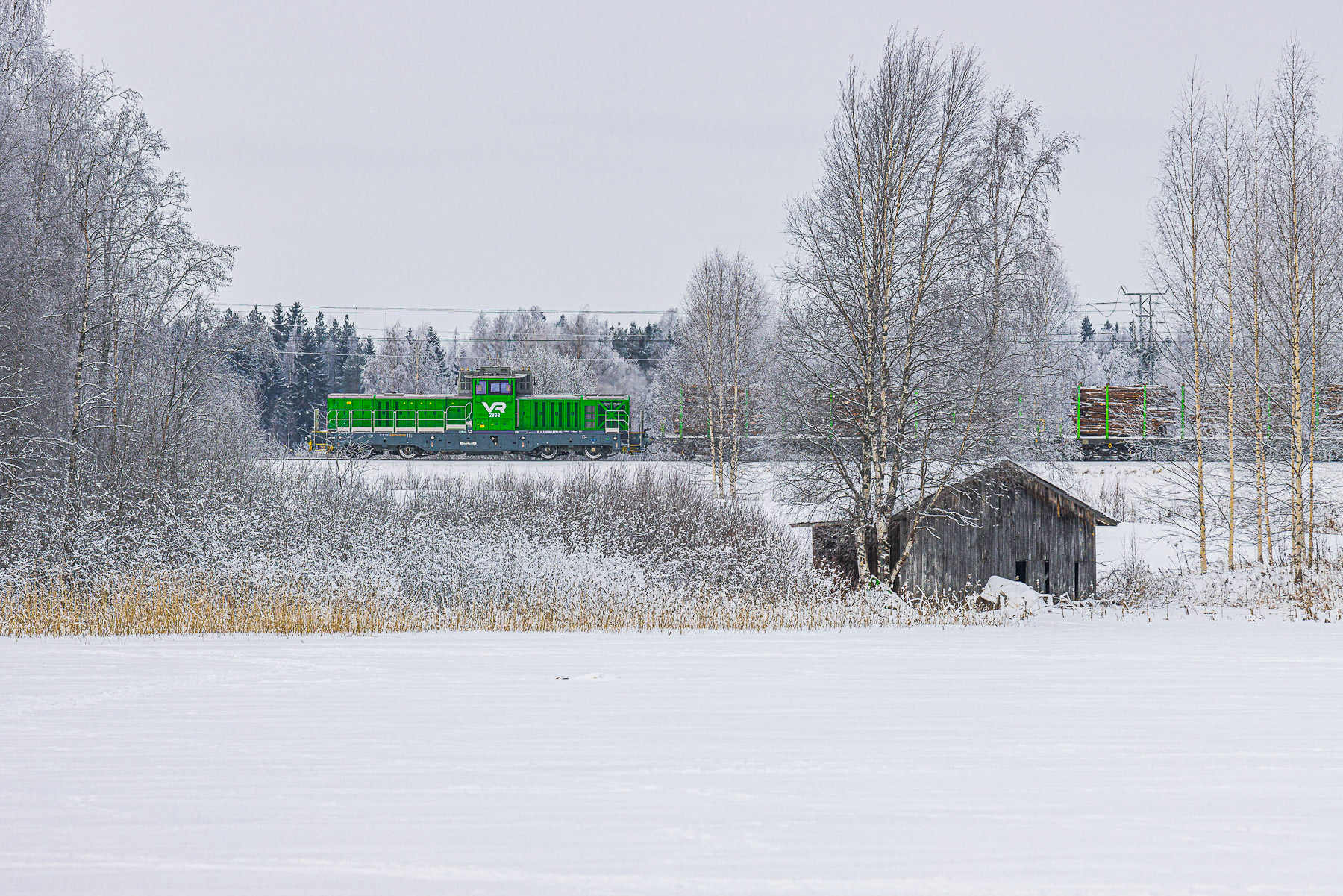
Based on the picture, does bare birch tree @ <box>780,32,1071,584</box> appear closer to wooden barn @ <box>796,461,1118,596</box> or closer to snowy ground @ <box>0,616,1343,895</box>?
wooden barn @ <box>796,461,1118,596</box>

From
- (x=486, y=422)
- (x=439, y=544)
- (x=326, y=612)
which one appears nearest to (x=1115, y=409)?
(x=486, y=422)

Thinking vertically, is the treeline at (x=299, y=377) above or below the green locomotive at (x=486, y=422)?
above

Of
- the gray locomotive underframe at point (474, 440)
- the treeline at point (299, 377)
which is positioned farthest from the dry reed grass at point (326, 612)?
the treeline at point (299, 377)

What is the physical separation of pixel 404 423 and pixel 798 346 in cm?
2408

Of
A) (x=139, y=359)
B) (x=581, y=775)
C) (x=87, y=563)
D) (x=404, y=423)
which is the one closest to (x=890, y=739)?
(x=581, y=775)

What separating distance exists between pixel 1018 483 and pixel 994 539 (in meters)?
1.27

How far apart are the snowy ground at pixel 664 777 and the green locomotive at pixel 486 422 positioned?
28.5 meters

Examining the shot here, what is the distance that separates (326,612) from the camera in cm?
1298

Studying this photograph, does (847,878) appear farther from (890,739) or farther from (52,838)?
(52,838)

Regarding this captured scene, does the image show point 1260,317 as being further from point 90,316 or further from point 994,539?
point 90,316

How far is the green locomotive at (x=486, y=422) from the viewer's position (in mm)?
38500

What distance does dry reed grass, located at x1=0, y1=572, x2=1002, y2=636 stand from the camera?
41.4ft

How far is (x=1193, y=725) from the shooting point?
277 inches

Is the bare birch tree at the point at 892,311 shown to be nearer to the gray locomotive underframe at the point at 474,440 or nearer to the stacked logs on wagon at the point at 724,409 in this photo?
the stacked logs on wagon at the point at 724,409
